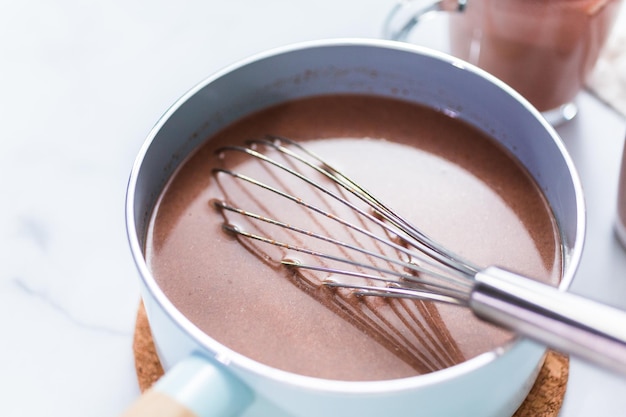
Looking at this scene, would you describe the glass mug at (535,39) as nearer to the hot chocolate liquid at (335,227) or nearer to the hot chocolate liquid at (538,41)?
the hot chocolate liquid at (538,41)

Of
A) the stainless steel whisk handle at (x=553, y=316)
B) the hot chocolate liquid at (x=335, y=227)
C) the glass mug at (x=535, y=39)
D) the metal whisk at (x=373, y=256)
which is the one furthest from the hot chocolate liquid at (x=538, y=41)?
Result: the stainless steel whisk handle at (x=553, y=316)

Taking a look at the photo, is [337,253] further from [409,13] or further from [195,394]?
[409,13]

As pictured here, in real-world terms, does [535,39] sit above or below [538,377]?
above

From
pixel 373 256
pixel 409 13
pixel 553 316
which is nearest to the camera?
pixel 553 316

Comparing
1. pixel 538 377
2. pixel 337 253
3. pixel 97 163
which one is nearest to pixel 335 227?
pixel 337 253

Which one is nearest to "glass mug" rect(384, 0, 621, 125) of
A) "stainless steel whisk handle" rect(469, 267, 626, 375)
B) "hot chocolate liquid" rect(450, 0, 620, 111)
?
"hot chocolate liquid" rect(450, 0, 620, 111)

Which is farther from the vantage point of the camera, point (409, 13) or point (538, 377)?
point (409, 13)

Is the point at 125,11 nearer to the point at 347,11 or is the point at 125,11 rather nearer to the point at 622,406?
the point at 347,11
